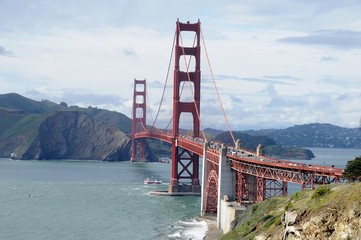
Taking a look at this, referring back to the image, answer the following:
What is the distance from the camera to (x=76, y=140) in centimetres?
19388

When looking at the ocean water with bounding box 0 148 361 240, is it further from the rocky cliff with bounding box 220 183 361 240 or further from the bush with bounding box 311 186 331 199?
the bush with bounding box 311 186 331 199

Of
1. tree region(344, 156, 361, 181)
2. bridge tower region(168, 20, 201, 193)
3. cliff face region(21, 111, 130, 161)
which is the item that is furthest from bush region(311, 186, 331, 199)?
cliff face region(21, 111, 130, 161)

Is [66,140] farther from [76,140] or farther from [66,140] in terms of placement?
[76,140]

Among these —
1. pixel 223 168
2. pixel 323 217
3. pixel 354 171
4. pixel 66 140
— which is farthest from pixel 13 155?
pixel 323 217

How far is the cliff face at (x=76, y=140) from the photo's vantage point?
605 feet

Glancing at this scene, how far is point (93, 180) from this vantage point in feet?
367

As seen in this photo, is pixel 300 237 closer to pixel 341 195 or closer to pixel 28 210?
pixel 341 195

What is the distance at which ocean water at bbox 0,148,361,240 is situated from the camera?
58812 millimetres

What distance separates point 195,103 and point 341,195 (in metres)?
64.8

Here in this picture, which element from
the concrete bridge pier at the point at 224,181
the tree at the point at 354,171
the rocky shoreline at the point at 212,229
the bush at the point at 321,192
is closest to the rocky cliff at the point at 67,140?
the rocky shoreline at the point at 212,229

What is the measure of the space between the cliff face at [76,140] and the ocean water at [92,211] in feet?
236

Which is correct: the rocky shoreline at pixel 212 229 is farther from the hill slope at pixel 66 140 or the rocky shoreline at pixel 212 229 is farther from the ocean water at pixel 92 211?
the hill slope at pixel 66 140

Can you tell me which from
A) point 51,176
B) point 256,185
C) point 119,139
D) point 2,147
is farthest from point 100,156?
point 256,185

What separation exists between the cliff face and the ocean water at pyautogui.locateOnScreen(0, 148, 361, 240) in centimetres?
7194
